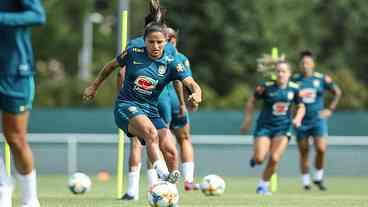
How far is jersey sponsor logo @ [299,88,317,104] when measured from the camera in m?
20.8

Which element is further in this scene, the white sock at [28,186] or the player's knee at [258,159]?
the player's knee at [258,159]

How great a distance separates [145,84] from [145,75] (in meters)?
0.11

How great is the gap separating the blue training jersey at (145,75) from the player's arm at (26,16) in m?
3.16

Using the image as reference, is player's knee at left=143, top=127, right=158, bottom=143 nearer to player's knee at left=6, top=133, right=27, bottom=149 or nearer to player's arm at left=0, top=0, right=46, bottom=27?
player's knee at left=6, top=133, right=27, bottom=149

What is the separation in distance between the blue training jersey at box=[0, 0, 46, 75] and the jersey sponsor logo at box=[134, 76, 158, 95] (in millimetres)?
3028

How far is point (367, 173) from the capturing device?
26.0 m

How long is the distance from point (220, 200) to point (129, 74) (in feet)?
7.98

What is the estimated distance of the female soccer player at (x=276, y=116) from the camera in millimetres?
17828

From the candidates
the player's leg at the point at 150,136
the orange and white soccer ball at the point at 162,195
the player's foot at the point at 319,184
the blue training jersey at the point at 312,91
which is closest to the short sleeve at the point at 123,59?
the player's leg at the point at 150,136

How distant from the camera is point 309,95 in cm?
2081

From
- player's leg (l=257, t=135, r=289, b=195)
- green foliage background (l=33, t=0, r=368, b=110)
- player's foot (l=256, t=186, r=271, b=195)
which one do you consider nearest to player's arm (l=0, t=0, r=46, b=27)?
player's foot (l=256, t=186, r=271, b=195)

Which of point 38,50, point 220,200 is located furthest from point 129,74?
point 38,50

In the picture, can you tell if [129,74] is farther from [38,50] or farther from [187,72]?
[38,50]

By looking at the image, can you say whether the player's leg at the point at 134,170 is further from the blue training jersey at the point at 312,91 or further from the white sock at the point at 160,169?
the blue training jersey at the point at 312,91
